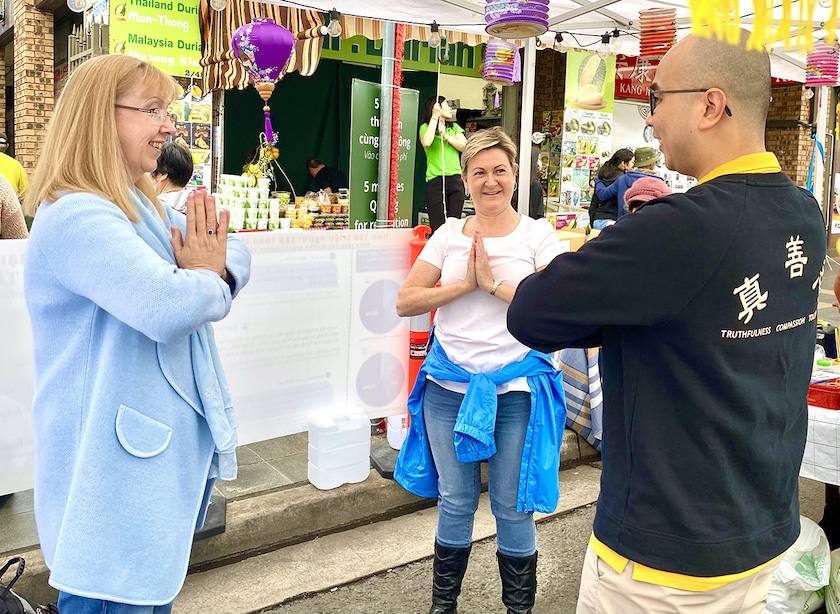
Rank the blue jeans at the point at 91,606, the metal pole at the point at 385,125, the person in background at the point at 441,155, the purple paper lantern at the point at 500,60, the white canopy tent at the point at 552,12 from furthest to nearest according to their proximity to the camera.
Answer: the person in background at the point at 441,155 → the purple paper lantern at the point at 500,60 → the metal pole at the point at 385,125 → the white canopy tent at the point at 552,12 → the blue jeans at the point at 91,606

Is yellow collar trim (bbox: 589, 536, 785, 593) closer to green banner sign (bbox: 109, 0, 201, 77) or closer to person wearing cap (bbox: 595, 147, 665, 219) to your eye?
person wearing cap (bbox: 595, 147, 665, 219)

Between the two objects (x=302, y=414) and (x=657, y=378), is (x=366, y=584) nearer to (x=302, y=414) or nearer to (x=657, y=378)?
(x=302, y=414)

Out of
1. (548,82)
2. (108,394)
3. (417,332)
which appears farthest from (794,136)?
(108,394)

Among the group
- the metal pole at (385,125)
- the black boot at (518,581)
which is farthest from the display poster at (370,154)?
the black boot at (518,581)

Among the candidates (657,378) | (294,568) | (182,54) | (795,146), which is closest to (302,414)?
(294,568)

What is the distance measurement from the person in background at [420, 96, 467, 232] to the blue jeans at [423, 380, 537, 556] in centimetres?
400

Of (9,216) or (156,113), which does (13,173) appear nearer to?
(9,216)

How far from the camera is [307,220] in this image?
6500mm

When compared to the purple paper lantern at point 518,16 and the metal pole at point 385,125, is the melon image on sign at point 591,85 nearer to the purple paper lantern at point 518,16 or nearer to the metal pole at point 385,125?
the metal pole at point 385,125

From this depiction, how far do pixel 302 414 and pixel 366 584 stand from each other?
85 centimetres

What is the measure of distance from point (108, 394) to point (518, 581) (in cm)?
174

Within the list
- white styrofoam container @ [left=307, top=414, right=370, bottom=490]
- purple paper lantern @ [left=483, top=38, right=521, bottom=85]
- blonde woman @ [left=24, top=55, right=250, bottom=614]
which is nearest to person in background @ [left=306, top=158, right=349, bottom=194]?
purple paper lantern @ [left=483, top=38, right=521, bottom=85]

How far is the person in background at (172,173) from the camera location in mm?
4059

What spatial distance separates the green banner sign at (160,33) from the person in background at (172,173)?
367 centimetres
